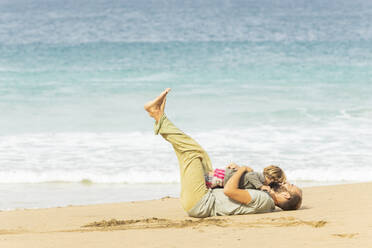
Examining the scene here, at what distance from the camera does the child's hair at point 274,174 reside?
661 cm

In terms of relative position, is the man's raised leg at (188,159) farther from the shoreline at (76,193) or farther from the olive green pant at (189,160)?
the shoreline at (76,193)

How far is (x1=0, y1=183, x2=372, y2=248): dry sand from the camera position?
5328 mm

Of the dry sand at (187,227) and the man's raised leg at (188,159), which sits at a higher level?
the man's raised leg at (188,159)

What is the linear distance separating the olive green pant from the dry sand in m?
0.30

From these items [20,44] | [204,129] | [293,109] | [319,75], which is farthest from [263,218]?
Result: [20,44]

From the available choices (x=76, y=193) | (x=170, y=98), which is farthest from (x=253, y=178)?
(x=170, y=98)

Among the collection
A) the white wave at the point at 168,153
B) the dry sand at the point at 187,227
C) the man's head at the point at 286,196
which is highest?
the white wave at the point at 168,153

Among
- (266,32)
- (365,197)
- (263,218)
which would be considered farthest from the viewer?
Answer: (266,32)

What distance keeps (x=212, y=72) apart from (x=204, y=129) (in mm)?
7608

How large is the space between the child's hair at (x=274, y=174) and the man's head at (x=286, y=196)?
138mm

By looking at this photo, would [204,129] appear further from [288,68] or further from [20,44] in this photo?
[20,44]

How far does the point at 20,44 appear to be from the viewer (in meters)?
28.0

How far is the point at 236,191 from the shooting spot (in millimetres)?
6598

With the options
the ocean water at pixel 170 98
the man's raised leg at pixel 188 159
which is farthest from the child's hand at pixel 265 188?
the ocean water at pixel 170 98
